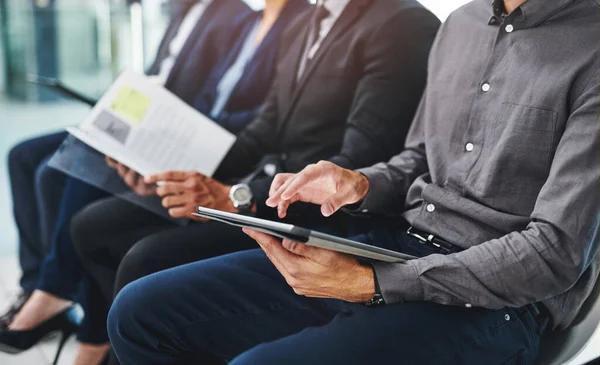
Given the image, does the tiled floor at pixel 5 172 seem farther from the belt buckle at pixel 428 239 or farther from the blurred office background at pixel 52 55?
the belt buckle at pixel 428 239

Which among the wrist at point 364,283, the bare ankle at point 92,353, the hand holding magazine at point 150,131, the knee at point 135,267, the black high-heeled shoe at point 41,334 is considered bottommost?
the black high-heeled shoe at point 41,334

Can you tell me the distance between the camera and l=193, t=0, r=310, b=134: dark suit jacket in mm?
1621

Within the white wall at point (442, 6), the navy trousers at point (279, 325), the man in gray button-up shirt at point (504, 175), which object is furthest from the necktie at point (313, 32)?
the navy trousers at point (279, 325)

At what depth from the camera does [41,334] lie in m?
1.71

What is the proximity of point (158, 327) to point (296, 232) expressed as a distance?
419 millimetres

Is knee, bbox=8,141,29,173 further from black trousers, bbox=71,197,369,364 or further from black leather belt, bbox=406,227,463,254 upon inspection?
black leather belt, bbox=406,227,463,254

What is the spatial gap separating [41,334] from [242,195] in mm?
777

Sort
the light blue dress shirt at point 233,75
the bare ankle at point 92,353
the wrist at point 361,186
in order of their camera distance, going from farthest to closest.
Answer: the light blue dress shirt at point 233,75, the bare ankle at point 92,353, the wrist at point 361,186

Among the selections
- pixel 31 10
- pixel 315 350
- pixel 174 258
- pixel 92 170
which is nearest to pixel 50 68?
pixel 31 10

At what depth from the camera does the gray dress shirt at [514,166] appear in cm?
86

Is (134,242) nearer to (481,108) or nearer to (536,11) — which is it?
(481,108)

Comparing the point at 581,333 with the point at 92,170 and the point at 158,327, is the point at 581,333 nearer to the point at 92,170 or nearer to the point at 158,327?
the point at 158,327

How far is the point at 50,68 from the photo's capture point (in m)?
4.00

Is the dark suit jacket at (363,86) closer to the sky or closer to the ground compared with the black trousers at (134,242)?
closer to the sky
